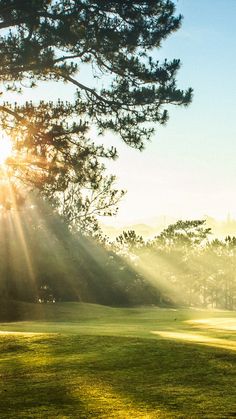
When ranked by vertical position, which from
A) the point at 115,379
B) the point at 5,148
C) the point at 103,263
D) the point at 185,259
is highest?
the point at 185,259

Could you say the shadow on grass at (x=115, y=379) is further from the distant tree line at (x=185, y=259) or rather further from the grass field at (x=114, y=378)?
the distant tree line at (x=185, y=259)

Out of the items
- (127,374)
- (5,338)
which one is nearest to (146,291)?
(5,338)

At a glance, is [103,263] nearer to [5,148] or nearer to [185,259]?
[185,259]

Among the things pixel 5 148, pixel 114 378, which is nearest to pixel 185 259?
pixel 5 148

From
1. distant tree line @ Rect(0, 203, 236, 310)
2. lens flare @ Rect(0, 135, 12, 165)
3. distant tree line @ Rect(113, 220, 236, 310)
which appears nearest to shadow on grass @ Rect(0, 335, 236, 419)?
lens flare @ Rect(0, 135, 12, 165)

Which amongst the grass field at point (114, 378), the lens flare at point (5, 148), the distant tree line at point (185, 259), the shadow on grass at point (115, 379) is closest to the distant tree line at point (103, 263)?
the distant tree line at point (185, 259)

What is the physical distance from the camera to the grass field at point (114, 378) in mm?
9305

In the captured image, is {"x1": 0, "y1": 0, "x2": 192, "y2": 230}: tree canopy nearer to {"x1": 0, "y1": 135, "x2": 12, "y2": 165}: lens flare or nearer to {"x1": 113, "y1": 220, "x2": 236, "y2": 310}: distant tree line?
{"x1": 0, "y1": 135, "x2": 12, "y2": 165}: lens flare

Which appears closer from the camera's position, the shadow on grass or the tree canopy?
the shadow on grass

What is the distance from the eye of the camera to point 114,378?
11.6 m

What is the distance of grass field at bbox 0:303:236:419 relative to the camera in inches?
366

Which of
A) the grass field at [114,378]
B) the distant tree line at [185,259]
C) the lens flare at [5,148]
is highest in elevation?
the distant tree line at [185,259]

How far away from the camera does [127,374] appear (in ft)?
39.0

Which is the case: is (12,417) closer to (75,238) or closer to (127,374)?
(127,374)
